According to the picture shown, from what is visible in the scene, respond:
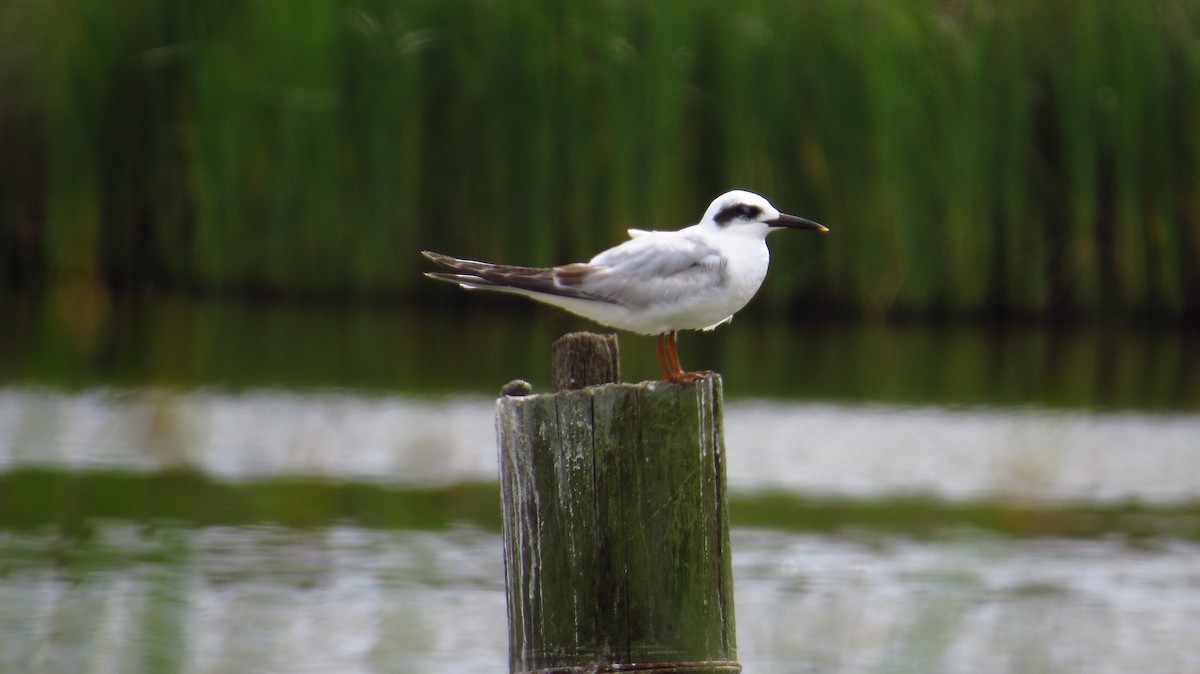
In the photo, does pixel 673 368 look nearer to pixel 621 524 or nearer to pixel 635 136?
pixel 621 524

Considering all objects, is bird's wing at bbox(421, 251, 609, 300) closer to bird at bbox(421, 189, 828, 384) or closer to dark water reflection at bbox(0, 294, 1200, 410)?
bird at bbox(421, 189, 828, 384)

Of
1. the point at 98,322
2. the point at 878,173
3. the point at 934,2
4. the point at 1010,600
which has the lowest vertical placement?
the point at 1010,600

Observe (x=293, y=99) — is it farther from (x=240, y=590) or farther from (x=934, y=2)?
(x=240, y=590)

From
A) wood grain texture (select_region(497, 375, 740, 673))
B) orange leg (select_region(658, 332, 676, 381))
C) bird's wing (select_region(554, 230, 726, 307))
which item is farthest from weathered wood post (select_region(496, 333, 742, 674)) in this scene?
bird's wing (select_region(554, 230, 726, 307))

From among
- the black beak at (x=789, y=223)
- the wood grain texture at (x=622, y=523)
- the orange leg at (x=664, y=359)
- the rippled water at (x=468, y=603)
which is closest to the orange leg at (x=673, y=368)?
the orange leg at (x=664, y=359)

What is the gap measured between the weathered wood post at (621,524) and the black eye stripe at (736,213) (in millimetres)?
1388

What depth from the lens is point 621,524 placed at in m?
3.90

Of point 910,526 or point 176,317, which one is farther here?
point 176,317

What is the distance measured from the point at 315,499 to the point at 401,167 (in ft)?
17.3

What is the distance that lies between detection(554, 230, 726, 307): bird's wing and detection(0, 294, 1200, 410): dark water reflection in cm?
717

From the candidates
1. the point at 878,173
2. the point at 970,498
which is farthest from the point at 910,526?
the point at 878,173

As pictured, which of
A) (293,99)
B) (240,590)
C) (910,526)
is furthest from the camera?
(293,99)

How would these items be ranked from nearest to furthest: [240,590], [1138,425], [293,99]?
1. [240,590]
2. [1138,425]
3. [293,99]

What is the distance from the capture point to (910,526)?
29.7ft
